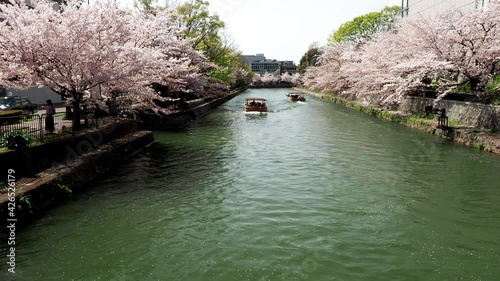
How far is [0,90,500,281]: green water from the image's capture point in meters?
8.55

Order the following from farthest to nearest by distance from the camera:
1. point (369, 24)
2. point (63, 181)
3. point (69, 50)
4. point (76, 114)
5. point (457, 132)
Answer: point (369, 24)
point (457, 132)
point (76, 114)
point (69, 50)
point (63, 181)

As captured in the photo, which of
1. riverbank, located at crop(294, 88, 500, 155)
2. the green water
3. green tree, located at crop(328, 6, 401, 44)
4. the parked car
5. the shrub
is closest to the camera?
the green water

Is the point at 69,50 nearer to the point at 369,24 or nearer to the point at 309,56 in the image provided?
the point at 369,24

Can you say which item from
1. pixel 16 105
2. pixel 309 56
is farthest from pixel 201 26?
pixel 309 56

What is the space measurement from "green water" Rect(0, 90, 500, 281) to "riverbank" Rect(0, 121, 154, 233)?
54cm

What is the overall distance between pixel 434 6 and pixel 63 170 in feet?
189

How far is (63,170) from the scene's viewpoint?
13.7m

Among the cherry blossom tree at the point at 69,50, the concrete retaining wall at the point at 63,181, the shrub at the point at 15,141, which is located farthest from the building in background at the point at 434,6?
the shrub at the point at 15,141

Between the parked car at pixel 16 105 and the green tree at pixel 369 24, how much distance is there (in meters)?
56.8

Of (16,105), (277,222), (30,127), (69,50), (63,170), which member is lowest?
(277,222)

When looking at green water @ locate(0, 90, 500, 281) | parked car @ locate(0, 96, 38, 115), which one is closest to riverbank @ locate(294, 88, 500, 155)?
green water @ locate(0, 90, 500, 281)

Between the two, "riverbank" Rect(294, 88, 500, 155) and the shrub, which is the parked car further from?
"riverbank" Rect(294, 88, 500, 155)

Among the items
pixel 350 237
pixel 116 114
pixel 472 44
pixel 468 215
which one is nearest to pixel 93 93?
pixel 116 114

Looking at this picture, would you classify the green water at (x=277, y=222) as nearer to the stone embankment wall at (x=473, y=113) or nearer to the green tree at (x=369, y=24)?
the stone embankment wall at (x=473, y=113)
